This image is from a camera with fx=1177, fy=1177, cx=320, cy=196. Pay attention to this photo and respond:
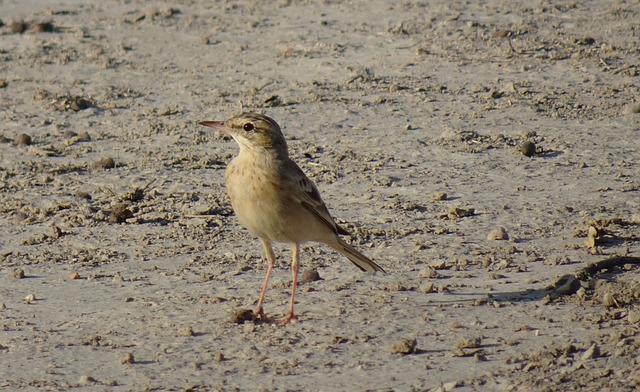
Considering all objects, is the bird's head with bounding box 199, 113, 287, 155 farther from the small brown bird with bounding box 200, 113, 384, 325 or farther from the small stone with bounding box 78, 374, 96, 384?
→ the small stone with bounding box 78, 374, 96, 384

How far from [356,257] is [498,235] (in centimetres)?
140

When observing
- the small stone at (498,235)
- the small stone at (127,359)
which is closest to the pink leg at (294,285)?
the small stone at (127,359)

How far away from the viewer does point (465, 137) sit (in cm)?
1116

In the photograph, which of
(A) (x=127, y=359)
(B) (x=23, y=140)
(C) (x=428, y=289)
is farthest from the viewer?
(B) (x=23, y=140)

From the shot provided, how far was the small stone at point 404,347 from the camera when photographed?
6879 mm

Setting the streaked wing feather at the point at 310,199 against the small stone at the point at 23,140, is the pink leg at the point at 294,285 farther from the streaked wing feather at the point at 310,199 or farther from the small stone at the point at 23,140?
the small stone at the point at 23,140

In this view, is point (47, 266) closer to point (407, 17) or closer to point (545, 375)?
point (545, 375)

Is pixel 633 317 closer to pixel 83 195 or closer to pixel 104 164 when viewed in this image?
pixel 83 195

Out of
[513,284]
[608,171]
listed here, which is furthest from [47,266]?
[608,171]

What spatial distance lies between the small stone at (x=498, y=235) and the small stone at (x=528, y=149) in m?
1.93

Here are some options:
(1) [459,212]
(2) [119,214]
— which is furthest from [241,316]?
(1) [459,212]

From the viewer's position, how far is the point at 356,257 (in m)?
8.01

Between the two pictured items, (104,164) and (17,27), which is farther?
(17,27)

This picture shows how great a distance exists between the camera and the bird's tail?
7980mm
